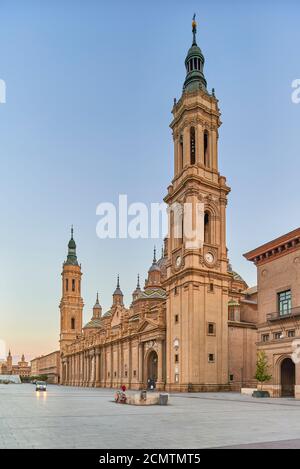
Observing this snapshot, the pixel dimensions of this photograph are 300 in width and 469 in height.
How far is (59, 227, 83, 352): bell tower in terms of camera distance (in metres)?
136

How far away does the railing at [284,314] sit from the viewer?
39.2m

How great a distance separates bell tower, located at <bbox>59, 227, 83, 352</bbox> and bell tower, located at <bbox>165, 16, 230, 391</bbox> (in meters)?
82.9

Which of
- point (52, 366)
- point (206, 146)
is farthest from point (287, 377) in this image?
point (52, 366)

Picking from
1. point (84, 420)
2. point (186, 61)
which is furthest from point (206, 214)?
point (84, 420)

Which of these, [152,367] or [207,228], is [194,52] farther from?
[152,367]

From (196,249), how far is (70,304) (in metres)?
90.1

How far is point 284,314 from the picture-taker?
1625 inches

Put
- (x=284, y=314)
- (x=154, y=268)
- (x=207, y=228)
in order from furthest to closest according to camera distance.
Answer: (x=154, y=268), (x=207, y=228), (x=284, y=314)

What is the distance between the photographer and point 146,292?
8388 cm

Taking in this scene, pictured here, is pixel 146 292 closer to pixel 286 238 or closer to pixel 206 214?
pixel 206 214

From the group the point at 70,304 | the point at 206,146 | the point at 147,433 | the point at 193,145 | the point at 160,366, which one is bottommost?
the point at 160,366

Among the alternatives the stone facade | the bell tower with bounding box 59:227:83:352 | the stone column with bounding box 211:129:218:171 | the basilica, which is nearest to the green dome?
the basilica

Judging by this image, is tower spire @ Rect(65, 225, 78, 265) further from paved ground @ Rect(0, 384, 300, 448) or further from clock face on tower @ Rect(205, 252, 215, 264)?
paved ground @ Rect(0, 384, 300, 448)
